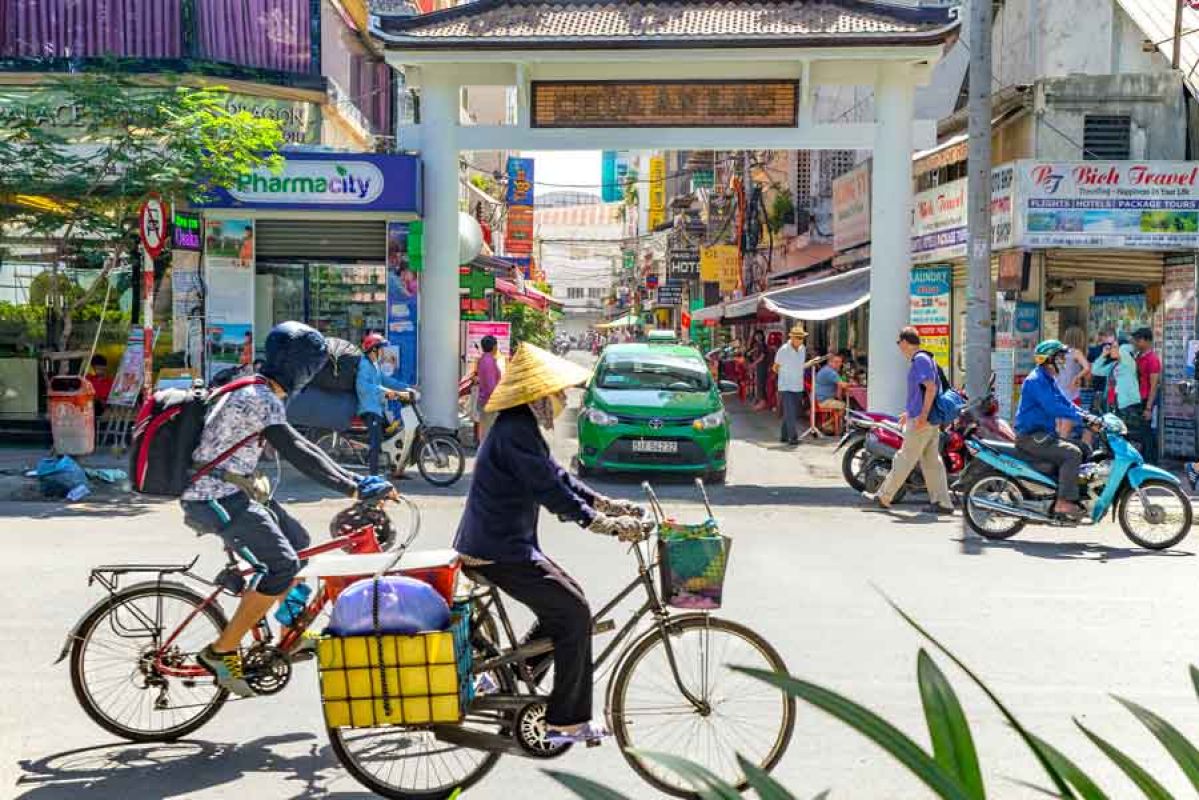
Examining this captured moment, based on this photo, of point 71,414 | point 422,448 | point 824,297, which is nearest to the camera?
point 71,414

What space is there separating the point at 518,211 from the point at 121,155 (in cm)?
3489

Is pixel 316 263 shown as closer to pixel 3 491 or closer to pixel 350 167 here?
pixel 350 167

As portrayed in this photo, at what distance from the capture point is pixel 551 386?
494cm

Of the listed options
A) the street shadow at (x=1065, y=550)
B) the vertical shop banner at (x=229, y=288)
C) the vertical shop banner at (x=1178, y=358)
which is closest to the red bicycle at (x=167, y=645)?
the street shadow at (x=1065, y=550)

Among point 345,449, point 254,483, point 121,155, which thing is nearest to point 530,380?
point 254,483

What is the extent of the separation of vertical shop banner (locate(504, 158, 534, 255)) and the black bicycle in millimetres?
43956

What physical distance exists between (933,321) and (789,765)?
17.3 metres

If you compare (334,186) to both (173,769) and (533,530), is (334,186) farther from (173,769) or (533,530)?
(533,530)

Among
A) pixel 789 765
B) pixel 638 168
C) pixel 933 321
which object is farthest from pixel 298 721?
pixel 638 168

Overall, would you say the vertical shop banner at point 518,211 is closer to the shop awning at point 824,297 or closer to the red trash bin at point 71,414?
the shop awning at point 824,297

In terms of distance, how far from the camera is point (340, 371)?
1527cm

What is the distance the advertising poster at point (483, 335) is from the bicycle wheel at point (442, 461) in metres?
5.94

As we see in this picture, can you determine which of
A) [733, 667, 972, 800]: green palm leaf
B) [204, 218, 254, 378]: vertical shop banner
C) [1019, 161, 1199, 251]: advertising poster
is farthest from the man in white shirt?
[733, 667, 972, 800]: green palm leaf

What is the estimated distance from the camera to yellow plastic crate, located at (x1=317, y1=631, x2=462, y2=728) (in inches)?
185
